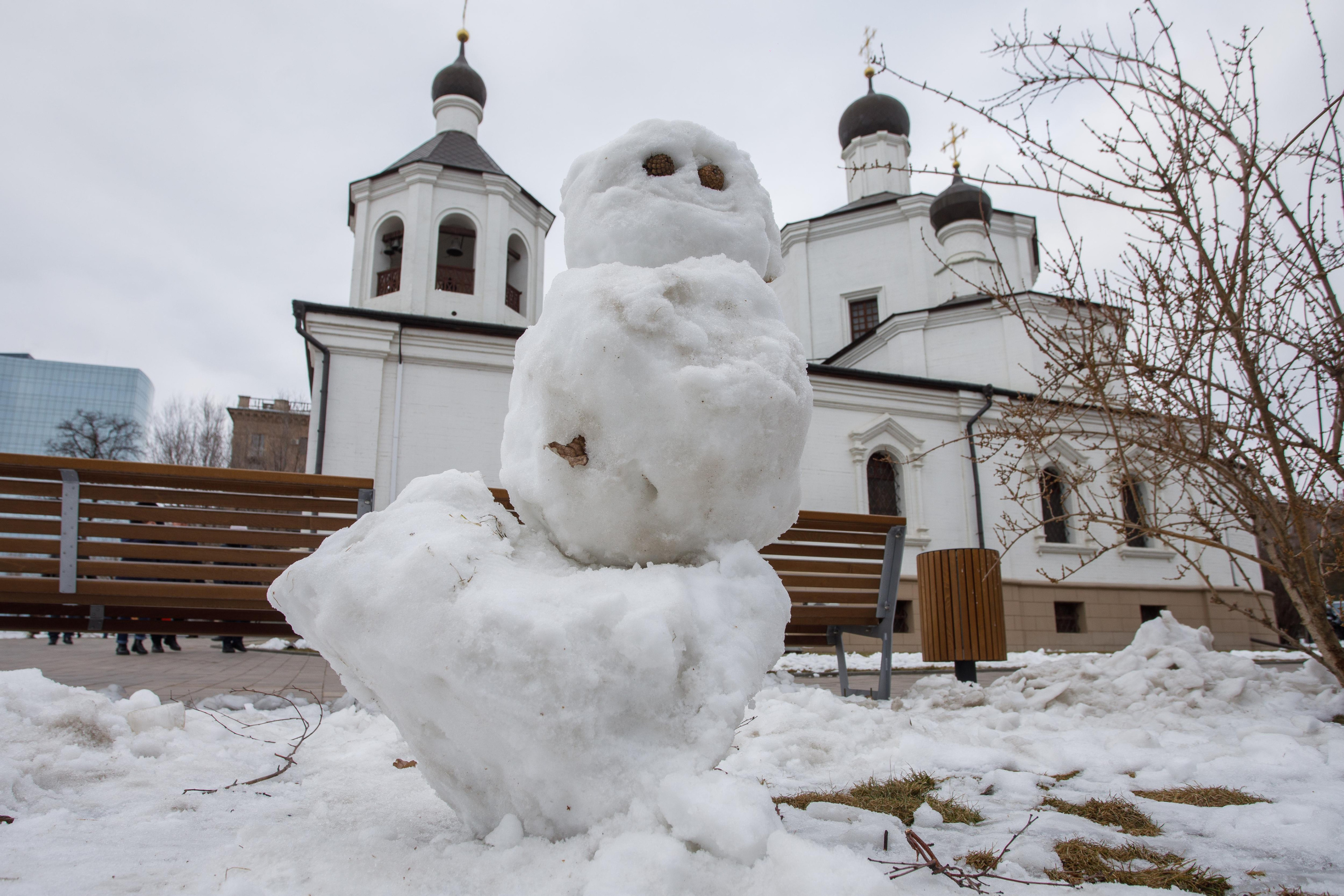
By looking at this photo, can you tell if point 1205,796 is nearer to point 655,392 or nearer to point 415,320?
point 655,392

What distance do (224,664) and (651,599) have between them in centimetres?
618

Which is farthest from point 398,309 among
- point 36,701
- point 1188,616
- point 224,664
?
point 1188,616

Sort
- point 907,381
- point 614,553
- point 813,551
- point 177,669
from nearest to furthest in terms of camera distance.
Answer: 1. point 614,553
2. point 813,551
3. point 177,669
4. point 907,381

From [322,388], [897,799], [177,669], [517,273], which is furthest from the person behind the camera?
[517,273]

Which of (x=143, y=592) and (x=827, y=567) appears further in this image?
(x=827, y=567)

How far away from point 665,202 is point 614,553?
0.87m

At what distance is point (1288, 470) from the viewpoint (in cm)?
338

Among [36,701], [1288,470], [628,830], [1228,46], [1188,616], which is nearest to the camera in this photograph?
[628,830]

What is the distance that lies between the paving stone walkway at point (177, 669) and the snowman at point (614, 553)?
241 centimetres

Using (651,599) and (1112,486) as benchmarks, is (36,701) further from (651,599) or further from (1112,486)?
(1112,486)

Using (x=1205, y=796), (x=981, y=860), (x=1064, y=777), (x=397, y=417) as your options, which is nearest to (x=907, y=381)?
(x=397, y=417)

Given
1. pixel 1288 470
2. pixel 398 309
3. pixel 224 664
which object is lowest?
pixel 224 664

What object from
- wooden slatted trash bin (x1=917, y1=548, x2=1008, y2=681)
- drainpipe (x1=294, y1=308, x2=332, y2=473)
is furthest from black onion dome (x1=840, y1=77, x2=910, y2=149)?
wooden slatted trash bin (x1=917, y1=548, x2=1008, y2=681)

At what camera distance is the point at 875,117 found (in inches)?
777
